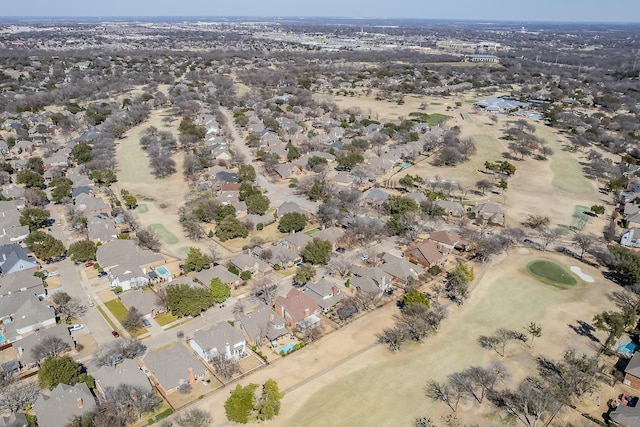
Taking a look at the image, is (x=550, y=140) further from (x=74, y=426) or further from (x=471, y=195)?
(x=74, y=426)

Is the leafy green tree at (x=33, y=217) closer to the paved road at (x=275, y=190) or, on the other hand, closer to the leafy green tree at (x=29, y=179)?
the leafy green tree at (x=29, y=179)

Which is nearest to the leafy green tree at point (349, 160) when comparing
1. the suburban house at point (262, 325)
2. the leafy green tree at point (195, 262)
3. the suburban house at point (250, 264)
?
the suburban house at point (250, 264)

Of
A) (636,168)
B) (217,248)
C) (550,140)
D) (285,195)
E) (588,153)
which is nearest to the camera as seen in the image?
(217,248)

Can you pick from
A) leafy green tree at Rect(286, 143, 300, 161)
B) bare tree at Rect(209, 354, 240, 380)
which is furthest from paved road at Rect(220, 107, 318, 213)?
A: bare tree at Rect(209, 354, 240, 380)

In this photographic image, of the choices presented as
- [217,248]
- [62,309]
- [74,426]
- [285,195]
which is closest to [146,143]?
[285,195]

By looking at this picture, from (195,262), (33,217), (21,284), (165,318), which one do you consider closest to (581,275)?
(195,262)

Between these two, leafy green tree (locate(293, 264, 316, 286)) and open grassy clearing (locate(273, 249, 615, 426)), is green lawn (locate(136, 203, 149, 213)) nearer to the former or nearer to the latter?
leafy green tree (locate(293, 264, 316, 286))

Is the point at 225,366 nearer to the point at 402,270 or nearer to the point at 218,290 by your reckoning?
the point at 218,290
